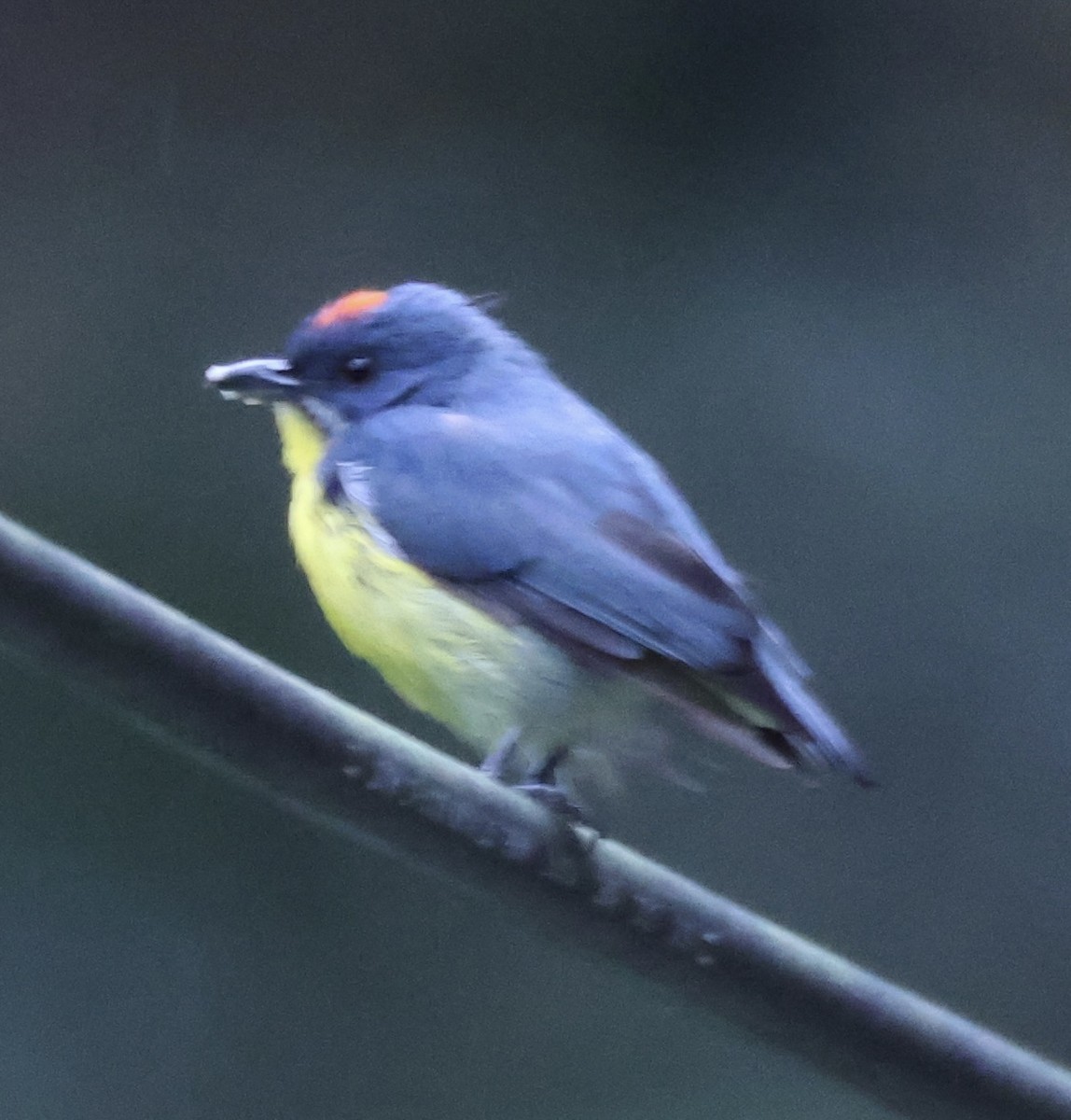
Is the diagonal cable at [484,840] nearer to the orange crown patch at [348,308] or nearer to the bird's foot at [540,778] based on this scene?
the bird's foot at [540,778]

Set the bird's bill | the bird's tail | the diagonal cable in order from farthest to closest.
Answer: the bird's bill < the bird's tail < the diagonal cable

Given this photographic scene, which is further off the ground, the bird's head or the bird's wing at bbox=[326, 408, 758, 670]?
the bird's head

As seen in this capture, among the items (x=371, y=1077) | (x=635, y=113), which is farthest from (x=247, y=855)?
(x=635, y=113)

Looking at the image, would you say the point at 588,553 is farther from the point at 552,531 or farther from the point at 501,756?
the point at 501,756

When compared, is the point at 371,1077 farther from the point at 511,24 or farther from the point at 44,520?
the point at 511,24

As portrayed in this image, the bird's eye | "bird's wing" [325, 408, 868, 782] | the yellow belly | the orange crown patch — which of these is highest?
the orange crown patch

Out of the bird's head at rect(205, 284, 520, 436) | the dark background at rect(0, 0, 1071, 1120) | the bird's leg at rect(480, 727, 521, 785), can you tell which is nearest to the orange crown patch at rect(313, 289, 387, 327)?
the bird's head at rect(205, 284, 520, 436)

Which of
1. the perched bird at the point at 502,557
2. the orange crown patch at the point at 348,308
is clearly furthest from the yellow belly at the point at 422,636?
the orange crown patch at the point at 348,308

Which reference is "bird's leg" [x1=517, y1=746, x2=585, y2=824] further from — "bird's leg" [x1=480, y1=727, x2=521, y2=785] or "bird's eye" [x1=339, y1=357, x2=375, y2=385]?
"bird's eye" [x1=339, y1=357, x2=375, y2=385]
